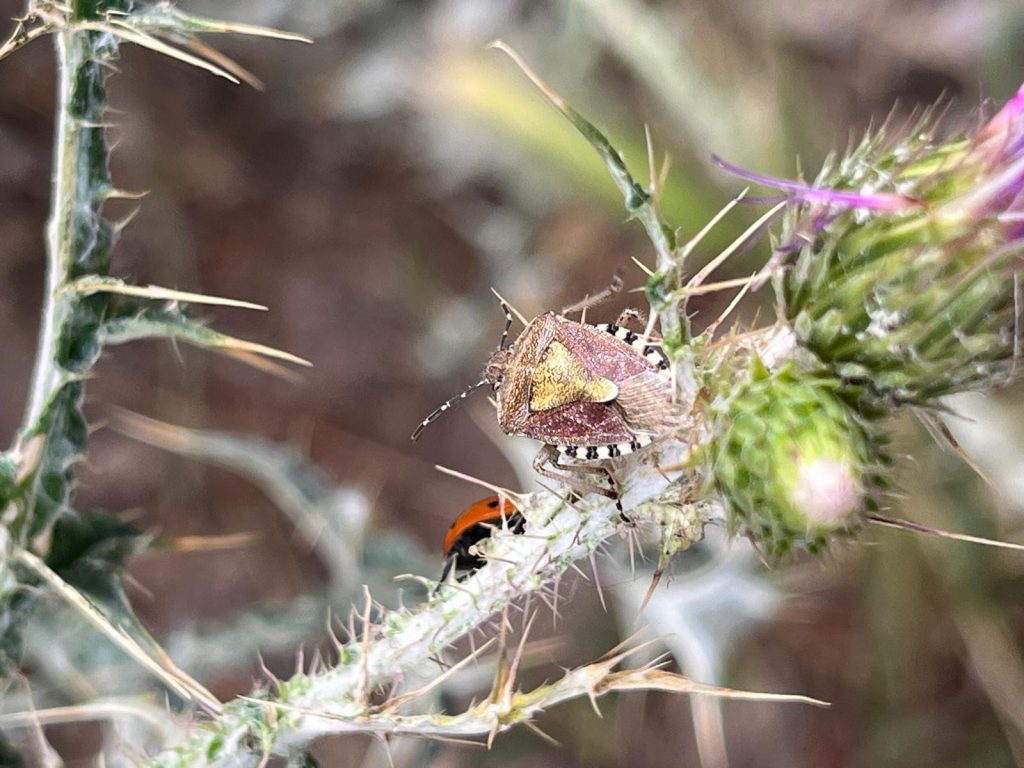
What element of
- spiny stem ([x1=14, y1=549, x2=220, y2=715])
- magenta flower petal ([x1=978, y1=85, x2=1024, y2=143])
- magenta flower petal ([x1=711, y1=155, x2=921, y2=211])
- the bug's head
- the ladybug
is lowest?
spiny stem ([x1=14, y1=549, x2=220, y2=715])

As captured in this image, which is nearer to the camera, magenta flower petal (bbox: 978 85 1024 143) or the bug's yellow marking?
magenta flower petal (bbox: 978 85 1024 143)

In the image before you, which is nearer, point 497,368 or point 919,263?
point 919,263

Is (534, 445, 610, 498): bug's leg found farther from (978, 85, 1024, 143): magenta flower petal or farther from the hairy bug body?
(978, 85, 1024, 143): magenta flower petal

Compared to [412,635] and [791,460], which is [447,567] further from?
[791,460]

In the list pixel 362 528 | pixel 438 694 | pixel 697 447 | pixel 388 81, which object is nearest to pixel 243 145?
pixel 388 81

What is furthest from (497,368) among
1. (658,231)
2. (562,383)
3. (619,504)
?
(658,231)

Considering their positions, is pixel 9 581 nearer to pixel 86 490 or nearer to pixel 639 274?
pixel 86 490

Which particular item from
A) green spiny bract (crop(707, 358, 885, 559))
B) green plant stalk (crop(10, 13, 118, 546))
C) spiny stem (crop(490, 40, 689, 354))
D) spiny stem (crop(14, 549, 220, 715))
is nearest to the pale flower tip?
green spiny bract (crop(707, 358, 885, 559))
